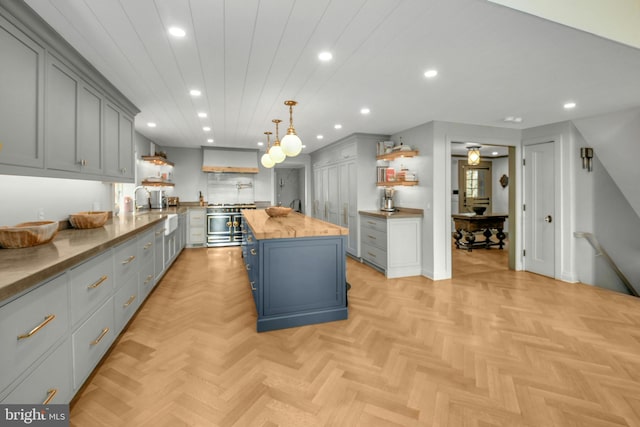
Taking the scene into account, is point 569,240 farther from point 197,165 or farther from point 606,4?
point 197,165

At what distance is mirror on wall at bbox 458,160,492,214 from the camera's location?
8562 millimetres

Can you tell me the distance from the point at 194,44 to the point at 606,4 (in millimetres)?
2921

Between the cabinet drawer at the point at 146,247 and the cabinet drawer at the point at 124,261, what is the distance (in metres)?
0.14

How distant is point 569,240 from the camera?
4172 millimetres

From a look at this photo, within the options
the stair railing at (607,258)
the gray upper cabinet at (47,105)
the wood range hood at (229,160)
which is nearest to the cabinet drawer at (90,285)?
the gray upper cabinet at (47,105)

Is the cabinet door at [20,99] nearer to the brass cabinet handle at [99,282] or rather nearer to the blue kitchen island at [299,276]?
the brass cabinet handle at [99,282]

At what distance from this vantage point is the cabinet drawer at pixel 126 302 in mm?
2246

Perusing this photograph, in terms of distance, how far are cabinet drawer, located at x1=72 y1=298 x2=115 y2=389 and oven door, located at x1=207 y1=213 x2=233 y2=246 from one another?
4450 mm

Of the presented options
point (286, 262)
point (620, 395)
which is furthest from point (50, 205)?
point (620, 395)

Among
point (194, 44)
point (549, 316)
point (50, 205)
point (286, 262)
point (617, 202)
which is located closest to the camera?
point (194, 44)

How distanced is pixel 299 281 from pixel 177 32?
86.1 inches

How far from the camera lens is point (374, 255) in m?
4.73

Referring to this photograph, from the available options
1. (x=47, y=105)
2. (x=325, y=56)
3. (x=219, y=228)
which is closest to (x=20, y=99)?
(x=47, y=105)

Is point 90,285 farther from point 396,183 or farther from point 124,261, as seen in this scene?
point 396,183
